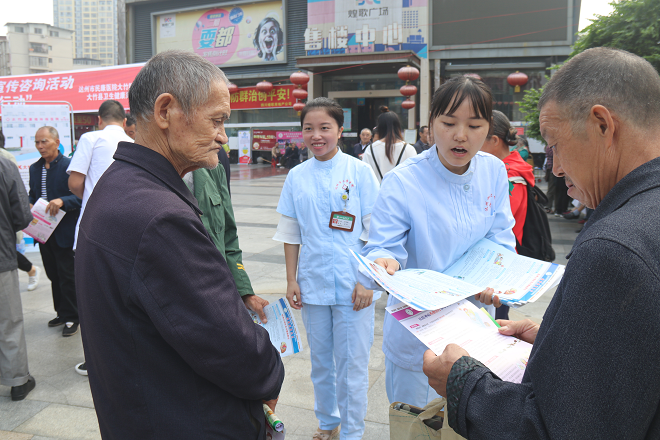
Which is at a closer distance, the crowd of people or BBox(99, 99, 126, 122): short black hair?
Result: the crowd of people

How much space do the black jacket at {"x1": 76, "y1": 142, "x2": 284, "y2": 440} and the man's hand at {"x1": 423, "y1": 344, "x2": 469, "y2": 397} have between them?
420mm

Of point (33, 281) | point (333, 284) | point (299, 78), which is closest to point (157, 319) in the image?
point (333, 284)

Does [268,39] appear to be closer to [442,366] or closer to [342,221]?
[342,221]

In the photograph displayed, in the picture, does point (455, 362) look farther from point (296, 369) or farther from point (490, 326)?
point (296, 369)

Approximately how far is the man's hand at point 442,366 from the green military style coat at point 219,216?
1.14 meters

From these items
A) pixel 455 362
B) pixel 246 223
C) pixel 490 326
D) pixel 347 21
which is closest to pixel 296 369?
pixel 490 326

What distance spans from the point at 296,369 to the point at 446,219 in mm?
2010

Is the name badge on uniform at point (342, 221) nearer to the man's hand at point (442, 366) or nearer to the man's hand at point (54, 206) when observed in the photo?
the man's hand at point (442, 366)

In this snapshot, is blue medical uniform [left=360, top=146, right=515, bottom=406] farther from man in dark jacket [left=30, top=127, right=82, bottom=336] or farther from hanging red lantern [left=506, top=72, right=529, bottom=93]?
hanging red lantern [left=506, top=72, right=529, bottom=93]

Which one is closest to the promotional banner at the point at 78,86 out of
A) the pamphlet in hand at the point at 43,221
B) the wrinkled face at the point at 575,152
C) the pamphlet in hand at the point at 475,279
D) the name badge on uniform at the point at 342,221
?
the pamphlet in hand at the point at 43,221

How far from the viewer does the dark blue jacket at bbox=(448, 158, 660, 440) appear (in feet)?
2.34

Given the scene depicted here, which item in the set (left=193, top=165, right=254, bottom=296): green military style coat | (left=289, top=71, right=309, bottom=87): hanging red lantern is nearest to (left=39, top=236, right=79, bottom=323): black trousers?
(left=193, top=165, right=254, bottom=296): green military style coat

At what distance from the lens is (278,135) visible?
73.9ft

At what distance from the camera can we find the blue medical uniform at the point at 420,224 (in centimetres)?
181
